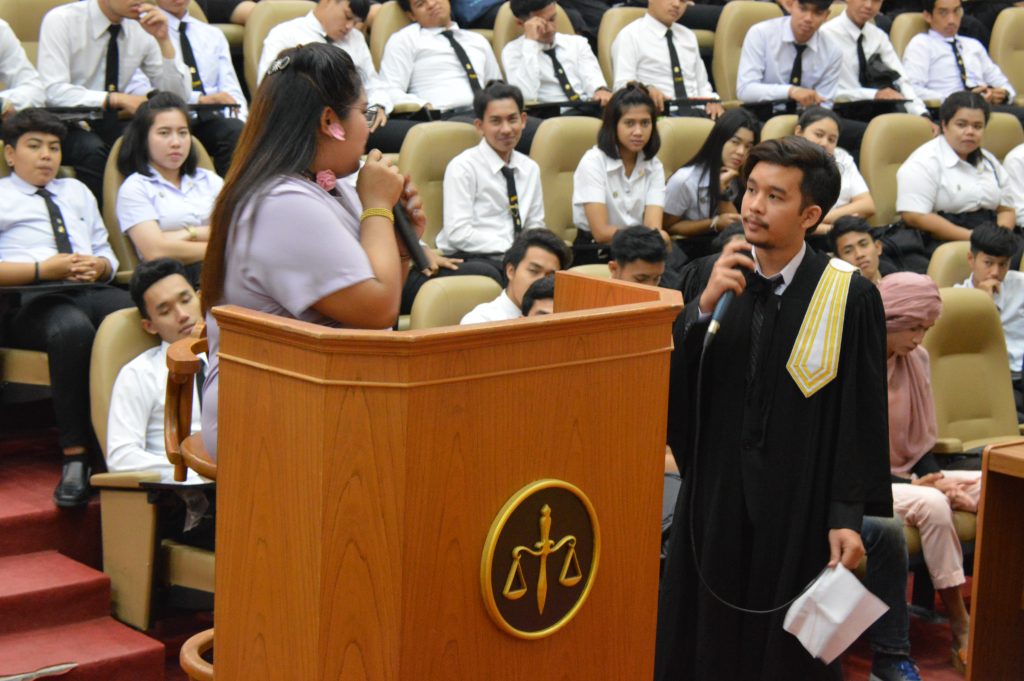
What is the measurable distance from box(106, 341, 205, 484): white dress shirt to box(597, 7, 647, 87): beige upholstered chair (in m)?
3.06

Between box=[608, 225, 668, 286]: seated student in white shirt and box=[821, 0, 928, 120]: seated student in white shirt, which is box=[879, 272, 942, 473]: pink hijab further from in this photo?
box=[821, 0, 928, 120]: seated student in white shirt

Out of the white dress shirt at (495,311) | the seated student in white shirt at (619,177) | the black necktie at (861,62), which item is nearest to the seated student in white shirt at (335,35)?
the seated student in white shirt at (619,177)

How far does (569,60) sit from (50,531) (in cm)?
312

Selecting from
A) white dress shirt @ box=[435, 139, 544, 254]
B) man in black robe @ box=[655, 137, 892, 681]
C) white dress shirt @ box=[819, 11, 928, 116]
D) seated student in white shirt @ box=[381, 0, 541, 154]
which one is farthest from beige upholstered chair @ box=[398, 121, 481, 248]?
man in black robe @ box=[655, 137, 892, 681]

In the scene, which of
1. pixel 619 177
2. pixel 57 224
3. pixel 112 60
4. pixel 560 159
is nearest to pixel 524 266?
pixel 619 177

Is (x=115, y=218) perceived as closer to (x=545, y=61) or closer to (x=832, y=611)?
(x=545, y=61)

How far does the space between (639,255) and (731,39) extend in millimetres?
2600

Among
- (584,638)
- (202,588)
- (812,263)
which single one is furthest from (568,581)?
(202,588)

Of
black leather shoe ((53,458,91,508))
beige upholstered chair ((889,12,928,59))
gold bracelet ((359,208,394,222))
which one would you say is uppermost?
beige upholstered chair ((889,12,928,59))

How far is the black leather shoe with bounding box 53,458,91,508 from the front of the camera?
10.9ft

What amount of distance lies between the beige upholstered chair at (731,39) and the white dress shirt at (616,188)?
4.40ft

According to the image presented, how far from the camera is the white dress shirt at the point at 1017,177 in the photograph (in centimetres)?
555

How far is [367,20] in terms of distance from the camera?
5688 millimetres

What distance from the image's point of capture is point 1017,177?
558cm
